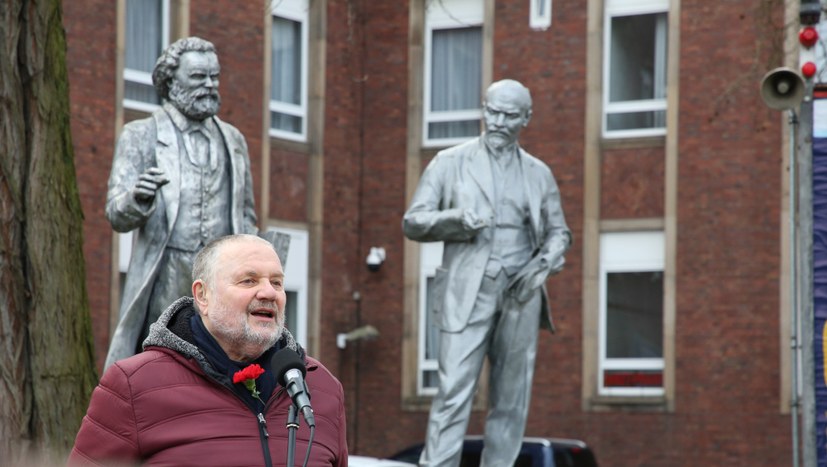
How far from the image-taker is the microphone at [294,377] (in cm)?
507

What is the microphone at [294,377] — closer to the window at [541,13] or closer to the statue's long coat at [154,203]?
the statue's long coat at [154,203]

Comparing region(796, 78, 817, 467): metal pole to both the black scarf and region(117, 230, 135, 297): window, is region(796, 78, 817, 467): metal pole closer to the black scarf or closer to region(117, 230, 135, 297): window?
the black scarf

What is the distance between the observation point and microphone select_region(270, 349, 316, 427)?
507cm

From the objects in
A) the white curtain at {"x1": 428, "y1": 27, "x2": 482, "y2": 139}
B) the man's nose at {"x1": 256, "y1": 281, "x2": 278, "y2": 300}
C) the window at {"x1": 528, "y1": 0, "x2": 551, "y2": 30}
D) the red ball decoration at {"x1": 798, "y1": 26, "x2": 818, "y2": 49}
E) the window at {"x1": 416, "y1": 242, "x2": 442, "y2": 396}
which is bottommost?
the window at {"x1": 416, "y1": 242, "x2": 442, "y2": 396}

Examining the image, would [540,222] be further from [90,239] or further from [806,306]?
[90,239]

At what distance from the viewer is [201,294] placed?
5.56 metres

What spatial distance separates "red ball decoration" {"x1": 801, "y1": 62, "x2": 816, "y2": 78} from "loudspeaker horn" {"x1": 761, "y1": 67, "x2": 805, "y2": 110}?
1.63ft

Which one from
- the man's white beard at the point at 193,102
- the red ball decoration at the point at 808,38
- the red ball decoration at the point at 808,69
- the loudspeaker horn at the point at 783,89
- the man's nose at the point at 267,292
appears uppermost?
the red ball decoration at the point at 808,38

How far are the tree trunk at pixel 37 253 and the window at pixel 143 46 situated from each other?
13.8m

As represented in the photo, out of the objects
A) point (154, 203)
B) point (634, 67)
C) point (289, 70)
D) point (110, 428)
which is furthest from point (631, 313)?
point (110, 428)

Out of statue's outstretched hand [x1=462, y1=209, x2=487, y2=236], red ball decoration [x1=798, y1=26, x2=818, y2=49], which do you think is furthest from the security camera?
statue's outstretched hand [x1=462, y1=209, x2=487, y2=236]

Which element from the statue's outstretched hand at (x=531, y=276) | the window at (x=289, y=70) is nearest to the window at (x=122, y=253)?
the window at (x=289, y=70)

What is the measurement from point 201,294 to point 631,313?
21.0m

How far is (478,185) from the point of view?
11.7 metres
